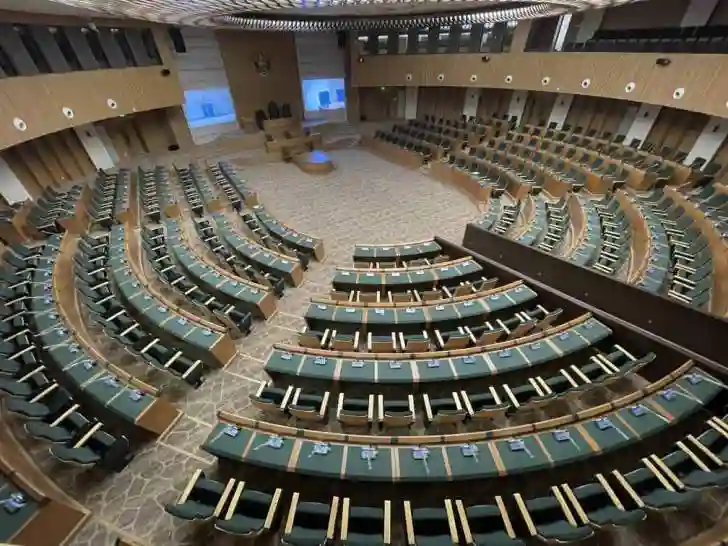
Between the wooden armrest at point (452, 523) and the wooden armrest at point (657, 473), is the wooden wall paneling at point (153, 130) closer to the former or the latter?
the wooden armrest at point (452, 523)

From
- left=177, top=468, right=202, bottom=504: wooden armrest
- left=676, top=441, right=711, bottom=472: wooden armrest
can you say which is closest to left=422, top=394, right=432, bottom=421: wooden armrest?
left=676, top=441, right=711, bottom=472: wooden armrest

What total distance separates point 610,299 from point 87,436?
287 inches

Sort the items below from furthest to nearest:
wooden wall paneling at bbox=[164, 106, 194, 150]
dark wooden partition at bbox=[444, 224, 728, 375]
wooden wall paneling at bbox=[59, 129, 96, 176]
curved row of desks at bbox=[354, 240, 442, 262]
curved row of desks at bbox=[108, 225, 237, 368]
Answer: wooden wall paneling at bbox=[164, 106, 194, 150] → wooden wall paneling at bbox=[59, 129, 96, 176] → curved row of desks at bbox=[354, 240, 442, 262] → curved row of desks at bbox=[108, 225, 237, 368] → dark wooden partition at bbox=[444, 224, 728, 375]

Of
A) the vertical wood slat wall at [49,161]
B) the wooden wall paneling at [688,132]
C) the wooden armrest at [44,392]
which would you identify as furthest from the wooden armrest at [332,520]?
the wooden wall paneling at [688,132]

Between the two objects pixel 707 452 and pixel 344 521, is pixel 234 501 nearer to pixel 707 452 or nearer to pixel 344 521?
pixel 344 521

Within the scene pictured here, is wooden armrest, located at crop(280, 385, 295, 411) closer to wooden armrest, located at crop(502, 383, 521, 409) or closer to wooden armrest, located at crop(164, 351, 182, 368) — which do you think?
wooden armrest, located at crop(164, 351, 182, 368)

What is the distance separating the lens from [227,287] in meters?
6.85

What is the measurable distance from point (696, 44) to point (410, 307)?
11.6 meters

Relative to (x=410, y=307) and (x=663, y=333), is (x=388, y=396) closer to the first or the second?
(x=410, y=307)

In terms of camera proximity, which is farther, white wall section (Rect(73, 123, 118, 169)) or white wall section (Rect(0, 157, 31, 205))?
white wall section (Rect(73, 123, 118, 169))

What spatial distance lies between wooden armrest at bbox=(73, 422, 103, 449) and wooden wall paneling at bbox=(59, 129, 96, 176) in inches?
503

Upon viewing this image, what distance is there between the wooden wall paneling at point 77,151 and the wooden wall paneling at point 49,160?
2.19ft

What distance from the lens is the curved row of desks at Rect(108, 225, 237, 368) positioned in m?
5.44

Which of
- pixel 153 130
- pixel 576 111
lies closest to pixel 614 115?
pixel 576 111
